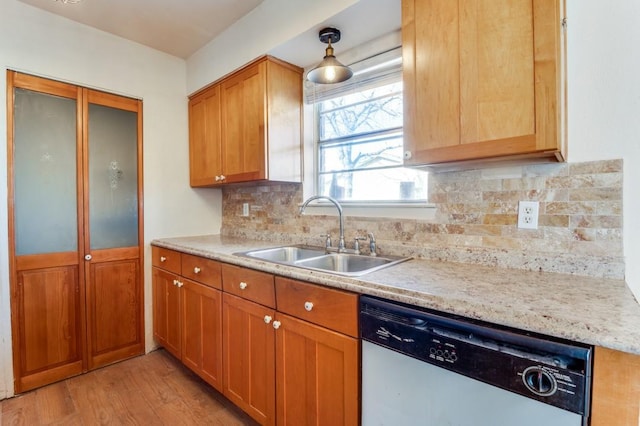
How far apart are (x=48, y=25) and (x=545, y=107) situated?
301cm

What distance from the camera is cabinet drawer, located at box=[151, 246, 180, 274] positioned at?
231 cm

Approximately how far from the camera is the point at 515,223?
1.35m

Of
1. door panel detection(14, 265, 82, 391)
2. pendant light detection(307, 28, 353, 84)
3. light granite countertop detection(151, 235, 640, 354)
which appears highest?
pendant light detection(307, 28, 353, 84)

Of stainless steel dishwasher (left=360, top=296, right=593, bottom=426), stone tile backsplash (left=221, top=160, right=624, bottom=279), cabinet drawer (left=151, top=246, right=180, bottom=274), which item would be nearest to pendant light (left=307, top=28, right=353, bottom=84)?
stone tile backsplash (left=221, top=160, right=624, bottom=279)

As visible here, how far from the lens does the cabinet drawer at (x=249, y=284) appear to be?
5.02 ft

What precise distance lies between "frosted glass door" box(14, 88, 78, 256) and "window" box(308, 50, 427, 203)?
1.81m

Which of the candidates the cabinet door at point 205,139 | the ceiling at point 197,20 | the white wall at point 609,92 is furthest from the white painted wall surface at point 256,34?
the white wall at point 609,92

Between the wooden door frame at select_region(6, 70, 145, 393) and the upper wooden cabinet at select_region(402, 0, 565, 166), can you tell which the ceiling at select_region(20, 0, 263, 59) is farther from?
the upper wooden cabinet at select_region(402, 0, 565, 166)

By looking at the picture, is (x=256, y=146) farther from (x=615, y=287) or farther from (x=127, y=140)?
(x=615, y=287)

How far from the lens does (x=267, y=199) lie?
2.59m

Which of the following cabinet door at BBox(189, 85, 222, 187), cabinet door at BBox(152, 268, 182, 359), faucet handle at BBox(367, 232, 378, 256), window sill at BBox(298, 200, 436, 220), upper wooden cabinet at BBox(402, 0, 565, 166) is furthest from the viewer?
cabinet door at BBox(189, 85, 222, 187)

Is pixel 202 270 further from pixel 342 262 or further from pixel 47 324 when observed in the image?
pixel 47 324

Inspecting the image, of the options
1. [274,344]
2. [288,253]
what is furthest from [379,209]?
[274,344]

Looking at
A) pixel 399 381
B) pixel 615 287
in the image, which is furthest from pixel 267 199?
pixel 615 287
